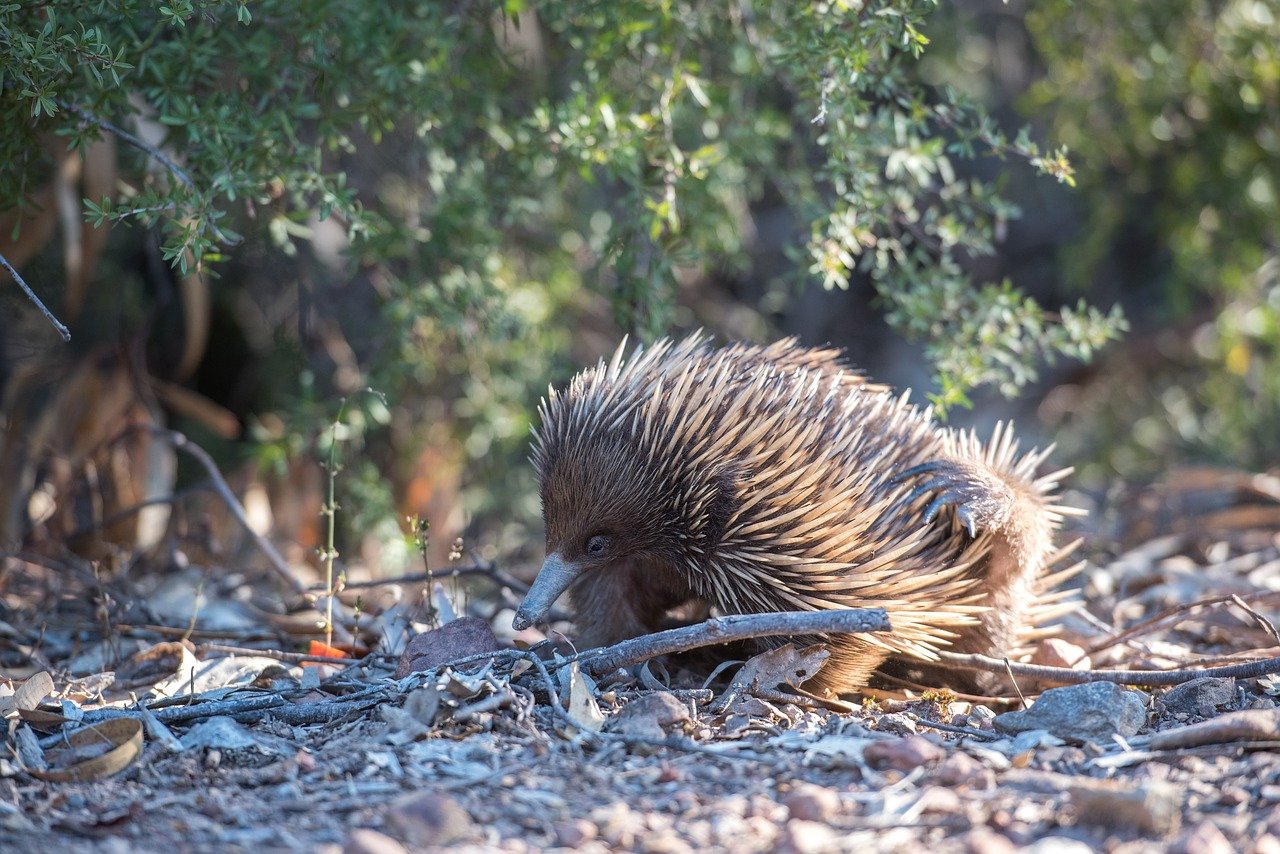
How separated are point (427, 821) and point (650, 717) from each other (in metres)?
0.74

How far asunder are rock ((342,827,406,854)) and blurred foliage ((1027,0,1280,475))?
14.3 feet

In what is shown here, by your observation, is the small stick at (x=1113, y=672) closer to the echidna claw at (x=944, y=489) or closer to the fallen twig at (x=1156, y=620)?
the fallen twig at (x=1156, y=620)

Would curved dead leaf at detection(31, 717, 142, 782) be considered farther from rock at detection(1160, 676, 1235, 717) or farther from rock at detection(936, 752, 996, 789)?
rock at detection(1160, 676, 1235, 717)

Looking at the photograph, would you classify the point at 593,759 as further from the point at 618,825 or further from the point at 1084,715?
the point at 1084,715

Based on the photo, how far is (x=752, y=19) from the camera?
4.24m

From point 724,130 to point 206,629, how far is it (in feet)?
8.70

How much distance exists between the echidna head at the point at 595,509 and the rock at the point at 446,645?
0.54 ft

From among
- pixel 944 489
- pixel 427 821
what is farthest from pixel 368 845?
pixel 944 489

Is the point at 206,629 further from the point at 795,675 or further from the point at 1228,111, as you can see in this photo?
the point at 1228,111

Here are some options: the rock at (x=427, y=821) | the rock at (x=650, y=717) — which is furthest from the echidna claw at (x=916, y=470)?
the rock at (x=427, y=821)

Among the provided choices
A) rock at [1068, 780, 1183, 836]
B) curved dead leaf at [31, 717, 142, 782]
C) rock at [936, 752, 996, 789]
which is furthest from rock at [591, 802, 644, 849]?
curved dead leaf at [31, 717, 142, 782]

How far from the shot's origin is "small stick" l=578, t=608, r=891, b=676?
2668 mm

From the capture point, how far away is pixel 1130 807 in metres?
2.09

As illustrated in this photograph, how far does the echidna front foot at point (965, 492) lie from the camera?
309 centimetres
